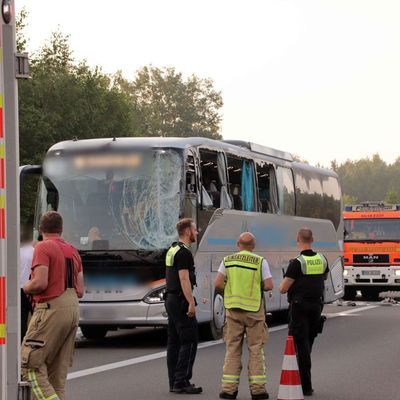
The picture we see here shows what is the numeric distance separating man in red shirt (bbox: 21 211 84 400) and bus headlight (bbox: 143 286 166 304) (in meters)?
8.67

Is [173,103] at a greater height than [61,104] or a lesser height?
greater

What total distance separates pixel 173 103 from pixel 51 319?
352 ft

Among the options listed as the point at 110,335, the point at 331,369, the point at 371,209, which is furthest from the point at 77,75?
the point at 331,369

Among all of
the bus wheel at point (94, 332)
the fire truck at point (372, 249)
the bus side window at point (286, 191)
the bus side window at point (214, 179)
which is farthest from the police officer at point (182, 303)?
the fire truck at point (372, 249)

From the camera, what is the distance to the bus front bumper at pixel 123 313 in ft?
53.6

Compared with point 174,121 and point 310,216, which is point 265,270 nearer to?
point 310,216

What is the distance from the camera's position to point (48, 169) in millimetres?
17438

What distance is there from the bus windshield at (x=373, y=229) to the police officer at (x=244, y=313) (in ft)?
70.9

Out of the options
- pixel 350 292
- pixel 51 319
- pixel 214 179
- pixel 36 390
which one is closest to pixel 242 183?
pixel 214 179

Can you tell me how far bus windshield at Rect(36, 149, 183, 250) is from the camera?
16719mm

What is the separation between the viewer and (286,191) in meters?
22.8

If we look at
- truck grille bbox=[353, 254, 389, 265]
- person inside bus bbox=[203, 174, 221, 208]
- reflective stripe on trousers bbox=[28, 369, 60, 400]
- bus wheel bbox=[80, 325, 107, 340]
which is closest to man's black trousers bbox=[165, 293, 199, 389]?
reflective stripe on trousers bbox=[28, 369, 60, 400]

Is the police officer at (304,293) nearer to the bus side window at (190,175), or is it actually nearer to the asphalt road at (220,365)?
the asphalt road at (220,365)

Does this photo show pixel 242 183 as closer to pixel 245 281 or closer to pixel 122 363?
pixel 122 363
